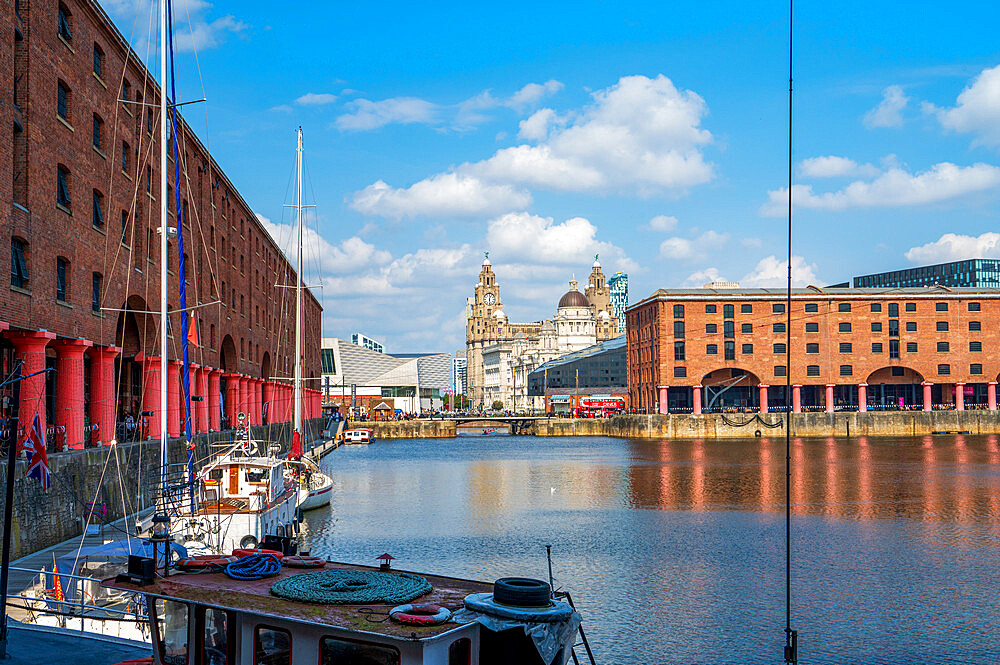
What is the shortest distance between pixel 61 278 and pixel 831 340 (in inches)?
4537

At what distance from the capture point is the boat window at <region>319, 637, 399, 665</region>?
40.7 ft

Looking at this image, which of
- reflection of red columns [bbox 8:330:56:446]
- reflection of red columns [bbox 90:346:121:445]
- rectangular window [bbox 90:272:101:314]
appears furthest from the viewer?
rectangular window [bbox 90:272:101:314]

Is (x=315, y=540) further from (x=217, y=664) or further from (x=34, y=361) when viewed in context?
(x=217, y=664)

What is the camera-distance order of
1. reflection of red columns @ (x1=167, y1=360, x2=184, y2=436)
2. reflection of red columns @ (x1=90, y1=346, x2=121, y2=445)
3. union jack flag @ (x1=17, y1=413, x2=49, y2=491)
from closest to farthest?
union jack flag @ (x1=17, y1=413, x2=49, y2=491) → reflection of red columns @ (x1=90, y1=346, x2=121, y2=445) → reflection of red columns @ (x1=167, y1=360, x2=184, y2=436)

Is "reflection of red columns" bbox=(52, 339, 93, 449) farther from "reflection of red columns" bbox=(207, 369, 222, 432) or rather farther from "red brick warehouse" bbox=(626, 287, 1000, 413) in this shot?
"red brick warehouse" bbox=(626, 287, 1000, 413)

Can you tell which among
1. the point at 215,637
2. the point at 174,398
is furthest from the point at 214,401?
the point at 215,637

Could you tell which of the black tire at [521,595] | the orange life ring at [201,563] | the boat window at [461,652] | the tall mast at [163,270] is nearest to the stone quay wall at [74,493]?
the tall mast at [163,270]

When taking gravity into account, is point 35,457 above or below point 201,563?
above

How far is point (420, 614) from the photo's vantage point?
12570mm

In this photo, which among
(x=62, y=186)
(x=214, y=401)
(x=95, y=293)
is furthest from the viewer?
(x=214, y=401)

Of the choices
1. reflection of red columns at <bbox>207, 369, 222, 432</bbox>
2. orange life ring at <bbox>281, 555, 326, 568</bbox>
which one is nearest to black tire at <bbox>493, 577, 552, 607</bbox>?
orange life ring at <bbox>281, 555, 326, 568</bbox>

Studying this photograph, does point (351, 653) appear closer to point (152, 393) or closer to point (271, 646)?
point (271, 646)

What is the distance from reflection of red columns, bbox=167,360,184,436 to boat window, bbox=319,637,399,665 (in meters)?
47.1

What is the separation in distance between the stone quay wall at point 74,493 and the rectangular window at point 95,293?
23.1 ft
